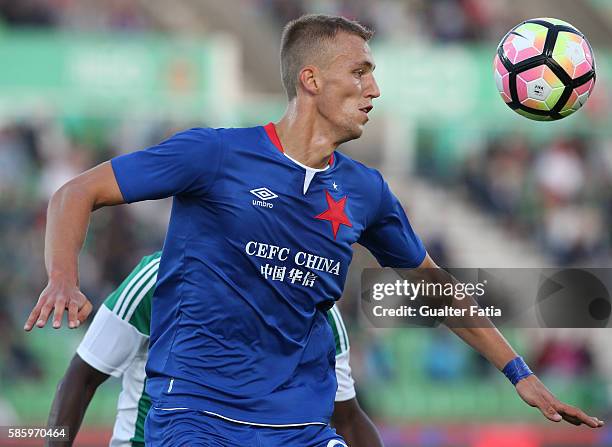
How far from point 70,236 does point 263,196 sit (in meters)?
0.86

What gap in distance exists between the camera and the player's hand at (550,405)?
5121 millimetres

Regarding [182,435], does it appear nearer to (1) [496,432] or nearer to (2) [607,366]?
(1) [496,432]

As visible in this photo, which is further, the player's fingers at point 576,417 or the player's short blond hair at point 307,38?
the player's short blond hair at point 307,38

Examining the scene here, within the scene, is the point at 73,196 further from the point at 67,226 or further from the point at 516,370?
the point at 516,370

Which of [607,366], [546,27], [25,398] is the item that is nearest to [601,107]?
[607,366]

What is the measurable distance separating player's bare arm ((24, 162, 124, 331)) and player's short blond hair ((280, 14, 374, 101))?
105 cm

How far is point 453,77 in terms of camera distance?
1884 centimetres

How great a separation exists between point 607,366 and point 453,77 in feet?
16.3

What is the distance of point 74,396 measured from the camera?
19.7 ft

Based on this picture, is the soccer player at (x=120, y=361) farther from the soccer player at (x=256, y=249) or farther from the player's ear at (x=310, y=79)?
the player's ear at (x=310, y=79)

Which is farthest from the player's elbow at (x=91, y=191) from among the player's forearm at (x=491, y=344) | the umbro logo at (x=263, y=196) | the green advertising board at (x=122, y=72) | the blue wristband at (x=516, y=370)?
the green advertising board at (x=122, y=72)

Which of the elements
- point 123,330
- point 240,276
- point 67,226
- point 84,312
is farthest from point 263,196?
point 123,330

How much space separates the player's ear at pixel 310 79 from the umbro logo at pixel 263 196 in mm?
530

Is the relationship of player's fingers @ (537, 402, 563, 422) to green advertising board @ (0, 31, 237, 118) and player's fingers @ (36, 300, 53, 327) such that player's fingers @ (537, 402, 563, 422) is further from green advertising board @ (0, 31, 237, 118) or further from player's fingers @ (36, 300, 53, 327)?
green advertising board @ (0, 31, 237, 118)
